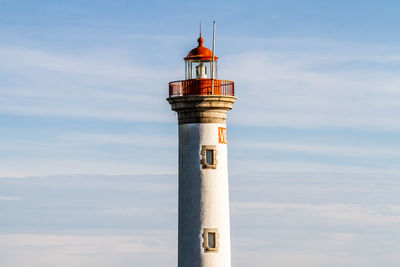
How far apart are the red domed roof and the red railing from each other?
145 centimetres

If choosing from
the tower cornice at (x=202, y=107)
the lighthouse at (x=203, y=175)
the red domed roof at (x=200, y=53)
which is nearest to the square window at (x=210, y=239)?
the lighthouse at (x=203, y=175)

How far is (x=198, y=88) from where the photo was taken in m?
44.2

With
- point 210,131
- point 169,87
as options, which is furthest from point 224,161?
point 169,87

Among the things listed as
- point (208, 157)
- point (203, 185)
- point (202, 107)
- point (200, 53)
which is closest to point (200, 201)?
point (203, 185)

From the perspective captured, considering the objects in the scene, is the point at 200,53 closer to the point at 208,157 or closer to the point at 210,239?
the point at 208,157

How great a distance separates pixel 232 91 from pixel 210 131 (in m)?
2.53

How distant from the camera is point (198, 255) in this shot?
4322 centimetres

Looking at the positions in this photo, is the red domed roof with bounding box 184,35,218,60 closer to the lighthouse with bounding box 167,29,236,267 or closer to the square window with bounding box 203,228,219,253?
the lighthouse with bounding box 167,29,236,267

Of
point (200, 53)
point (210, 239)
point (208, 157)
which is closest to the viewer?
point (210, 239)

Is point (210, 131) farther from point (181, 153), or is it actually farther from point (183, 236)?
point (183, 236)

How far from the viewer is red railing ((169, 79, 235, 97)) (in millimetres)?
44125

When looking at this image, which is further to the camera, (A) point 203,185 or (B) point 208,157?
(B) point 208,157

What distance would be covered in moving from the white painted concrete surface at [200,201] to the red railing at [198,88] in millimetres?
1671

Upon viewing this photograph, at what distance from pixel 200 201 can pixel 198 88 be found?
18.6 feet
